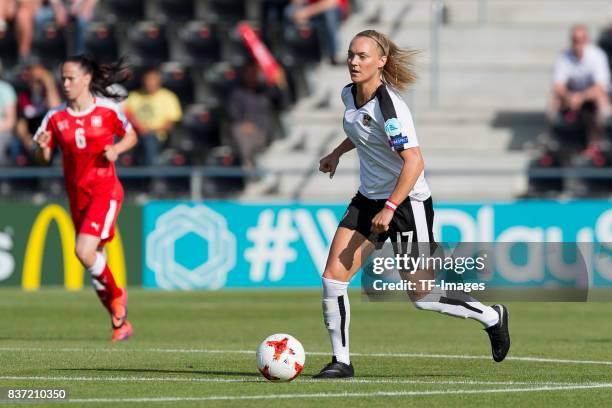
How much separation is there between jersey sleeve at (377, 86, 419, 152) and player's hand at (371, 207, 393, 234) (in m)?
0.42

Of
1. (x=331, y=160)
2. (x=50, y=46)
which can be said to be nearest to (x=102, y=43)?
(x=50, y=46)

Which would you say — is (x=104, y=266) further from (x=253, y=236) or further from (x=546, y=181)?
(x=546, y=181)

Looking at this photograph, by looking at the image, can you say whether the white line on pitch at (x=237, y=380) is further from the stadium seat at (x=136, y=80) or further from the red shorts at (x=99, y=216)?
the stadium seat at (x=136, y=80)

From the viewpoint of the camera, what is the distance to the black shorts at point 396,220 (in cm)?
927

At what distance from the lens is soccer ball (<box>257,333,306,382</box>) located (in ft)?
29.2

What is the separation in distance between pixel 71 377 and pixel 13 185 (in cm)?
1329

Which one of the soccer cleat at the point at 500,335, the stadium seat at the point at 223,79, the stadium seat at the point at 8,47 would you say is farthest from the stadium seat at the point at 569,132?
the soccer cleat at the point at 500,335

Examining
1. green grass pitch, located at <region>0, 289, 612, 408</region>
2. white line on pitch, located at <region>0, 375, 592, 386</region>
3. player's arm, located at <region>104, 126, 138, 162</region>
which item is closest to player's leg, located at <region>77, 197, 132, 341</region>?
green grass pitch, located at <region>0, 289, 612, 408</region>

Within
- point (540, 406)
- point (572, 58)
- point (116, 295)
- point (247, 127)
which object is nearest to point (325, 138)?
point (247, 127)

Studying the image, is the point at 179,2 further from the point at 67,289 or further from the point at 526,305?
the point at 526,305

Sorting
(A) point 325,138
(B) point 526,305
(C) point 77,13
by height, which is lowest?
(B) point 526,305

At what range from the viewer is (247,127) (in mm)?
22203

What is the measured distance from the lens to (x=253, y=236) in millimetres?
20250

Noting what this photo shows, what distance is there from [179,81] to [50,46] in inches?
110
